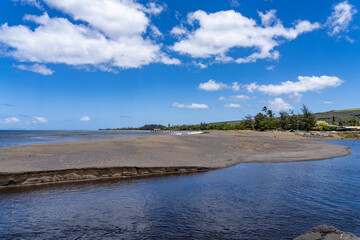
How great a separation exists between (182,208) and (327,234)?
5.31 metres

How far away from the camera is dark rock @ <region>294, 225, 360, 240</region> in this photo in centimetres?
493

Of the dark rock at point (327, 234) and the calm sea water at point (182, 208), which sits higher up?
the dark rock at point (327, 234)

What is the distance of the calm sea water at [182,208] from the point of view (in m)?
7.17

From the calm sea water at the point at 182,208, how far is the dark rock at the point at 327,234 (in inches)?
59.0

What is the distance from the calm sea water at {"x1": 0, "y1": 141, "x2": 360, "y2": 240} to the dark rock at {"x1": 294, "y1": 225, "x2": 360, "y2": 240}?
1.50m

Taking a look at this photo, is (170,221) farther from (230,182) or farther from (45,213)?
(230,182)

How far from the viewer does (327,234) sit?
16.9 ft

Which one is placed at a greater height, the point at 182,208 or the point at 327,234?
the point at 327,234

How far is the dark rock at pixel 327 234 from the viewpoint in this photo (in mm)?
4926

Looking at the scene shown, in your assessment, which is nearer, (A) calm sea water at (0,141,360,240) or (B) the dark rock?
(B) the dark rock

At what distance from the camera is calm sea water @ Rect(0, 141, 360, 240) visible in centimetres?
717

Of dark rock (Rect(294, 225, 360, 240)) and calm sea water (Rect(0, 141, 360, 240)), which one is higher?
dark rock (Rect(294, 225, 360, 240))

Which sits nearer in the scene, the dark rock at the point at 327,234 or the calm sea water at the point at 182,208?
the dark rock at the point at 327,234

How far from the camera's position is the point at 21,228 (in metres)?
7.46
